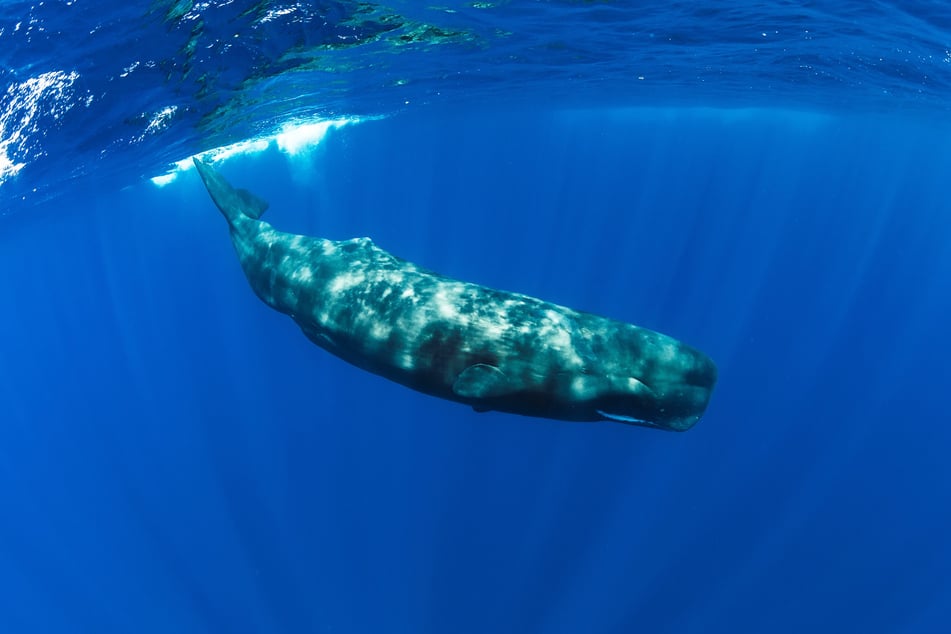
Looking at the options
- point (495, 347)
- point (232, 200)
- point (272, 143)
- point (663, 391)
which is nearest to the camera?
point (663, 391)

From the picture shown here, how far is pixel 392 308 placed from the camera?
22.7 ft

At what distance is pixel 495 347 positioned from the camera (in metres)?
6.04

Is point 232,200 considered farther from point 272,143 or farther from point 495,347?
point 272,143

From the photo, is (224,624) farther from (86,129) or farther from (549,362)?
(549,362)

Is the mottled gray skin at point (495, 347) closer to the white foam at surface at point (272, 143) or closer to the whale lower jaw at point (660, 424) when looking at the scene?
the whale lower jaw at point (660, 424)

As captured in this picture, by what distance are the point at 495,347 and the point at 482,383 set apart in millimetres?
582

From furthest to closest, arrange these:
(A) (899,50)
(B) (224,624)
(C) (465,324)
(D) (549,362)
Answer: (B) (224,624)
(A) (899,50)
(C) (465,324)
(D) (549,362)

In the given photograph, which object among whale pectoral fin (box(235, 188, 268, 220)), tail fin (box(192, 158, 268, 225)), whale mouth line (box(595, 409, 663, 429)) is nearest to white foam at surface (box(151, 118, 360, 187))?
tail fin (box(192, 158, 268, 225))

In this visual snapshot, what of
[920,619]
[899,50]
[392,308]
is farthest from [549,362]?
[920,619]

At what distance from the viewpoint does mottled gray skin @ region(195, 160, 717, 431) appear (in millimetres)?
5566

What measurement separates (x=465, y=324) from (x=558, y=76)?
21.3m

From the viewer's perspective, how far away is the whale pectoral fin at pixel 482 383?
18.3ft

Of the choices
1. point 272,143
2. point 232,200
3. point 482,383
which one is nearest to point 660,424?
point 482,383

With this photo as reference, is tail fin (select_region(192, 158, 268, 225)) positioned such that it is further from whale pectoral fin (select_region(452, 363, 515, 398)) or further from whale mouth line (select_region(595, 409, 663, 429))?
whale mouth line (select_region(595, 409, 663, 429))
